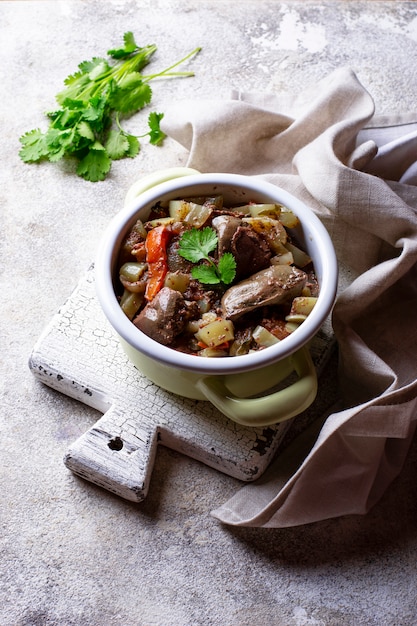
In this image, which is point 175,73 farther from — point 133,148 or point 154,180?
point 154,180

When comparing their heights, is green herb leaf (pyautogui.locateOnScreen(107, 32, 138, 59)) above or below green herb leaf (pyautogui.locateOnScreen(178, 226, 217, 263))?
above

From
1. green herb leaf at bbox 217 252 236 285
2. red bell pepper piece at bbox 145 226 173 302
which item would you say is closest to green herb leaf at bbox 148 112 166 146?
red bell pepper piece at bbox 145 226 173 302

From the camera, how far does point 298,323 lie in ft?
6.21

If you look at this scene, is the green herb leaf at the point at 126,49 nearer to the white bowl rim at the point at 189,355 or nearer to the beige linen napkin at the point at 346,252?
the beige linen napkin at the point at 346,252

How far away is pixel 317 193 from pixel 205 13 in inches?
45.0

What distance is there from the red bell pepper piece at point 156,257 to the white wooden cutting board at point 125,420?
303 millimetres

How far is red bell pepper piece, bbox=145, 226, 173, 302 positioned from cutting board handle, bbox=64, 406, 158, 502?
0.36 m

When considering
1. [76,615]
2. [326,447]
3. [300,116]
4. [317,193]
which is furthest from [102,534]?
[300,116]

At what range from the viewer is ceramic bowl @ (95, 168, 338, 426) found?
5.93ft

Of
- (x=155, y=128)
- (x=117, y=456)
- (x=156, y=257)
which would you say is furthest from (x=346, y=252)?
(x=117, y=456)

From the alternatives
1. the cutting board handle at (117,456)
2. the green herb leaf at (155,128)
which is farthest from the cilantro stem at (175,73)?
the cutting board handle at (117,456)

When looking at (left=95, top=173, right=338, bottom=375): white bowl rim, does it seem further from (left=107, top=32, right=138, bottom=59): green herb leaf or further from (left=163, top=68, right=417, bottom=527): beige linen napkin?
(left=107, top=32, right=138, bottom=59): green herb leaf

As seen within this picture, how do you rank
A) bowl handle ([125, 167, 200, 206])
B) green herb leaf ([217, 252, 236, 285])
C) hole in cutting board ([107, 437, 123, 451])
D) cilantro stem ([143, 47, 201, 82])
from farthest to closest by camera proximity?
cilantro stem ([143, 47, 201, 82])
bowl handle ([125, 167, 200, 206])
hole in cutting board ([107, 437, 123, 451])
green herb leaf ([217, 252, 236, 285])

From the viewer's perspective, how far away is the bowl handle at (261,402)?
1.86 m
